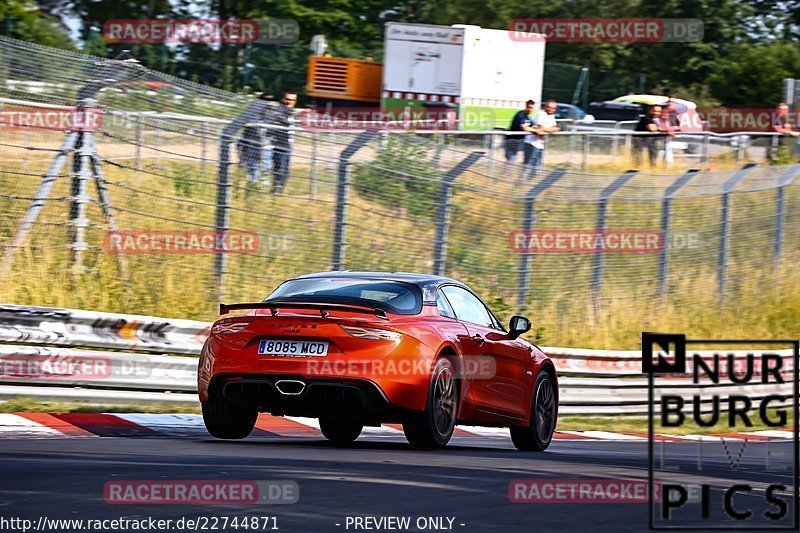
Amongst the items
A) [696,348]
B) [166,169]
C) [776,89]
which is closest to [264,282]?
[166,169]

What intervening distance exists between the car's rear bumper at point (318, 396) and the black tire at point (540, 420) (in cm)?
205

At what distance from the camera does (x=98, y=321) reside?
1205 centimetres

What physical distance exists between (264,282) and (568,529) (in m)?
8.96

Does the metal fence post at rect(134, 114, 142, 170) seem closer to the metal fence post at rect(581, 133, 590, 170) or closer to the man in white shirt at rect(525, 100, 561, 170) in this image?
the man in white shirt at rect(525, 100, 561, 170)

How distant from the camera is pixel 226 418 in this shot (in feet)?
32.8

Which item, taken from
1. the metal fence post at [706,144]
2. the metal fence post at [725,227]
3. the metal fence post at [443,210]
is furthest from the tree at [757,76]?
the metal fence post at [443,210]

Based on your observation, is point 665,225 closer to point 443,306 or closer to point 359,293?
point 443,306

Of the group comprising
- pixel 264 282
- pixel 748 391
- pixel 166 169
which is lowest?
pixel 748 391

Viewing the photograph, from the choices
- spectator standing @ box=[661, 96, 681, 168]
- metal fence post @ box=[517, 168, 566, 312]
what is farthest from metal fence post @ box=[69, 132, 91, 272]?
spectator standing @ box=[661, 96, 681, 168]

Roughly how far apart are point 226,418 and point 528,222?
8284 millimetres

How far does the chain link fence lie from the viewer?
13.9 m

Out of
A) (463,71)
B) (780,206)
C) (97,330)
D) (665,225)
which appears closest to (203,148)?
(97,330)

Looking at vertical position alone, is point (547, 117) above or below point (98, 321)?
above

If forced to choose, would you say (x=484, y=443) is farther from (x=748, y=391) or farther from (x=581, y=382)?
(x=748, y=391)
